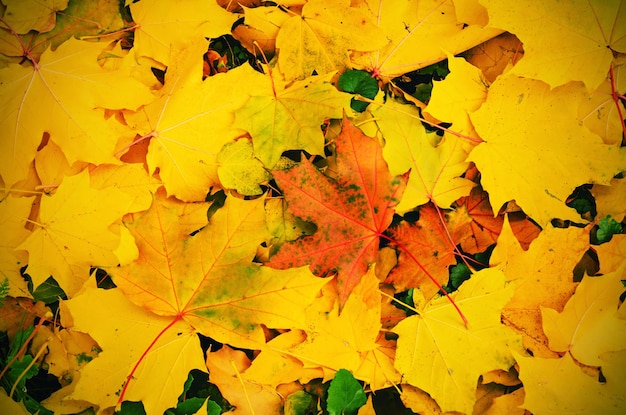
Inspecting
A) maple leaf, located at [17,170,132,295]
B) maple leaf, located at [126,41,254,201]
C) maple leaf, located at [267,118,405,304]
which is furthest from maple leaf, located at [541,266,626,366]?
maple leaf, located at [17,170,132,295]

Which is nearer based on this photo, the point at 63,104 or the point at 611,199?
the point at 63,104

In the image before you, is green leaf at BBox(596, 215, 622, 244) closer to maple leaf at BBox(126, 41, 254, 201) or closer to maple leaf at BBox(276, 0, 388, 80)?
maple leaf at BBox(276, 0, 388, 80)

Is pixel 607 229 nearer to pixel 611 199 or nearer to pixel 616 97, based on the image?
pixel 611 199

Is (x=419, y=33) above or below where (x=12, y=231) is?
above

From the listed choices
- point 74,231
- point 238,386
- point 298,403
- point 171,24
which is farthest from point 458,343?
point 171,24

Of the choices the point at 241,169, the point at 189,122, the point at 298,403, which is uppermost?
the point at 189,122

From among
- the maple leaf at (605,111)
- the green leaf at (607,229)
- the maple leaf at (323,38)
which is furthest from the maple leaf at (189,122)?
the green leaf at (607,229)
